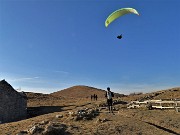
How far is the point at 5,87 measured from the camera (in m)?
43.9

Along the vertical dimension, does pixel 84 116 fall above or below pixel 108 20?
below

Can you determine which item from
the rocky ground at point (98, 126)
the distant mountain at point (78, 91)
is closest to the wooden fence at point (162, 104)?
the rocky ground at point (98, 126)

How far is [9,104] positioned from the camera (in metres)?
43.3

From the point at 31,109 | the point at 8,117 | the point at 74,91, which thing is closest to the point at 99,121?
the point at 8,117

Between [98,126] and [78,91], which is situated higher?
[78,91]

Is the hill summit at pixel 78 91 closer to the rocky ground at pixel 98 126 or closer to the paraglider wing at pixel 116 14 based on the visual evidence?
the paraglider wing at pixel 116 14

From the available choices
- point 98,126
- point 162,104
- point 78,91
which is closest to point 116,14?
point 162,104

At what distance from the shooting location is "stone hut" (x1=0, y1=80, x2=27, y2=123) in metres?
41.7

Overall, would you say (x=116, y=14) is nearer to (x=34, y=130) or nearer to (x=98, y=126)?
(x=98, y=126)

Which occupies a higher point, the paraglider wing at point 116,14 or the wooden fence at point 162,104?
the paraglider wing at point 116,14

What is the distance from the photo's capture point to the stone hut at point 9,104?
41744mm

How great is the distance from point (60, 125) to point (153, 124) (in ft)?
23.2

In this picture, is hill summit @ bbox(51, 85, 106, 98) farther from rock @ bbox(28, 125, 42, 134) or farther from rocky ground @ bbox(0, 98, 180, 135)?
rock @ bbox(28, 125, 42, 134)

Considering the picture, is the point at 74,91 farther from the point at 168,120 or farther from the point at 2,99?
the point at 168,120
